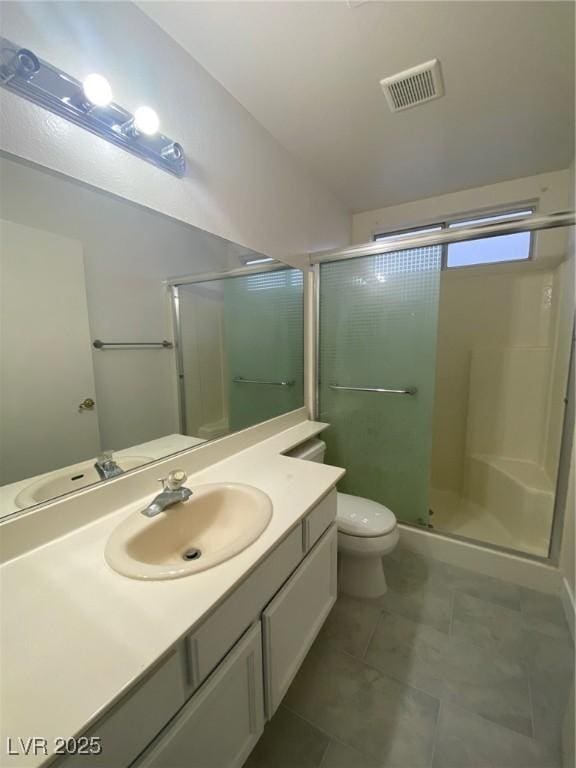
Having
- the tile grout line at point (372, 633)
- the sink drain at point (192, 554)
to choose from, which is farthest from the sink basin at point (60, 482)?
the tile grout line at point (372, 633)

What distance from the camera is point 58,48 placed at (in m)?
0.80

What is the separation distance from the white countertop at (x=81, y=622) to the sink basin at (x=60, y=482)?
0.12m

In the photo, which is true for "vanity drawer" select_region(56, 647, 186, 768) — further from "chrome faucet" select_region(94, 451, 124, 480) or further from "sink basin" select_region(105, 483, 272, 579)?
"chrome faucet" select_region(94, 451, 124, 480)

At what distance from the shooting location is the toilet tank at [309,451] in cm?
178

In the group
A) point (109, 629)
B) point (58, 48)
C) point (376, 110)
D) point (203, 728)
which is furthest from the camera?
point (376, 110)

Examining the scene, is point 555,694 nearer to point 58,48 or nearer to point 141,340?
point 141,340

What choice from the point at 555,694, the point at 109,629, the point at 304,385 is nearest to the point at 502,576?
the point at 555,694

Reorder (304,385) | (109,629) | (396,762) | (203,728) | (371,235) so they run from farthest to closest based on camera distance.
A: (371,235), (304,385), (396,762), (203,728), (109,629)

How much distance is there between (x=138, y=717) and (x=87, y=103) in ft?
4.63

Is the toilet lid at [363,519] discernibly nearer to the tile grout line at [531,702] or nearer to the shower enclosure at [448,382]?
the shower enclosure at [448,382]

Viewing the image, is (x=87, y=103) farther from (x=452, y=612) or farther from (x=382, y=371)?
(x=452, y=612)

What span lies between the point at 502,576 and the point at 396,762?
111 cm

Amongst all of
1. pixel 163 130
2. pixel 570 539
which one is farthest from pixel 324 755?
pixel 163 130

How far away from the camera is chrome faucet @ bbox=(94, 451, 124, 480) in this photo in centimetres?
97
